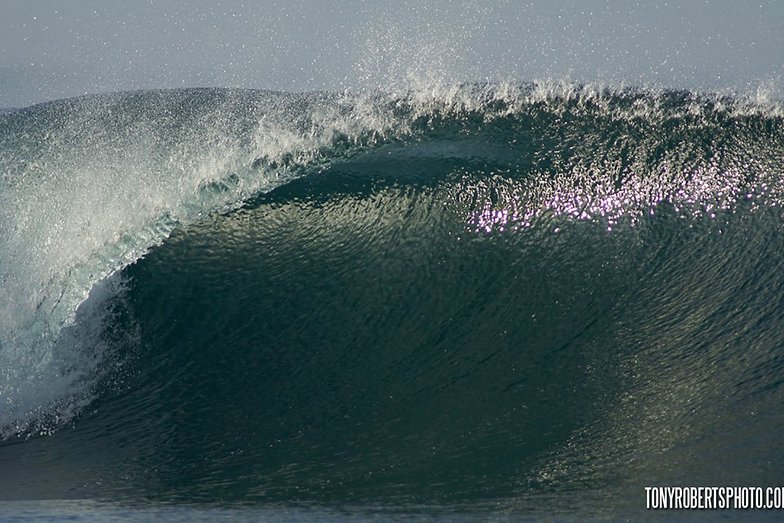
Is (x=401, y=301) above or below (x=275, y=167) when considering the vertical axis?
below

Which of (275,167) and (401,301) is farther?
(275,167)

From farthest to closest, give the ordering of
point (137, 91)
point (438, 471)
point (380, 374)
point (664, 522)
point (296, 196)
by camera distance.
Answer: point (137, 91) < point (296, 196) < point (380, 374) < point (438, 471) < point (664, 522)

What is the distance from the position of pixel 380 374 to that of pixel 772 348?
7.86 ft

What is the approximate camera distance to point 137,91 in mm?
9109

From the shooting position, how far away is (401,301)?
5.66 meters

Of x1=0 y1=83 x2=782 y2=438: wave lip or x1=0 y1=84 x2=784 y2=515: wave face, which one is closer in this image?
x1=0 y1=84 x2=784 y2=515: wave face

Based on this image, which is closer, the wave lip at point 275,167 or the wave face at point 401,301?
the wave face at point 401,301

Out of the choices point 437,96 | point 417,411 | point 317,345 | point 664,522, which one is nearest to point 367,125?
point 437,96

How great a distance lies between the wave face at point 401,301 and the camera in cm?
425

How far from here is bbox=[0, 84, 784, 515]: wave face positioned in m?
4.25

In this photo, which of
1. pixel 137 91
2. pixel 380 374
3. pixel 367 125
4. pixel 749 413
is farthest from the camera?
pixel 137 91

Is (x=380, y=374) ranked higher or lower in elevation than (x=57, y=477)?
higher

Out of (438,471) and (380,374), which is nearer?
(438,471)

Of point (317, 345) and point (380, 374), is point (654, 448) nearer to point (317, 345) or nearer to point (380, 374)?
point (380, 374)
